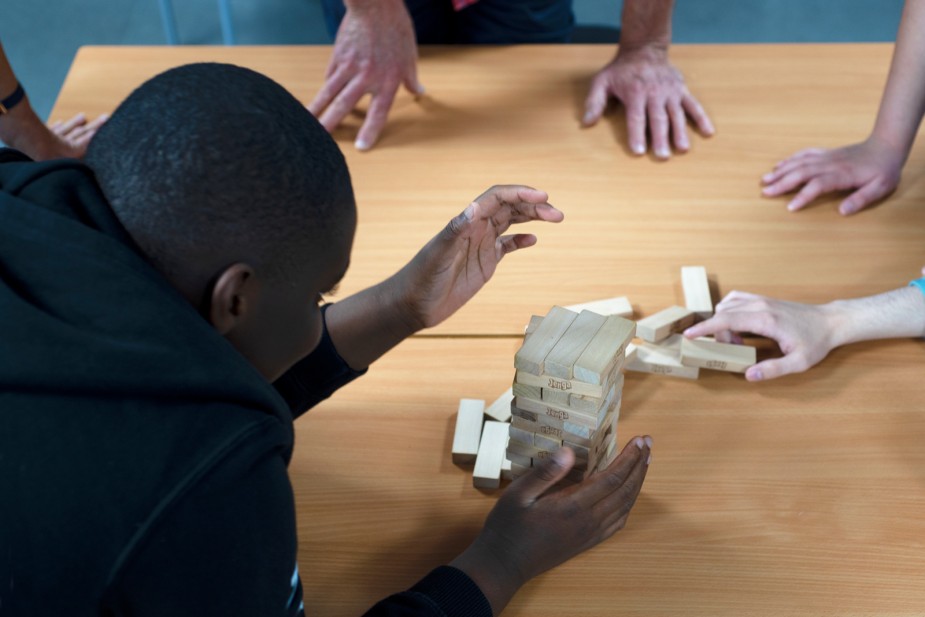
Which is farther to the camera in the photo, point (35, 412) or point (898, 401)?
point (898, 401)

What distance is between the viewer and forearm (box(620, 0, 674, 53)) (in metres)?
2.17

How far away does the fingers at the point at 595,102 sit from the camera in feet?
6.79

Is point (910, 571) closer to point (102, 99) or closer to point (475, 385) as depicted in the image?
point (475, 385)

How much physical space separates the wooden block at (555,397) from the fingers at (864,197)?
907 millimetres

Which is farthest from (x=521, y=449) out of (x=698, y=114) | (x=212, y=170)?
(x=698, y=114)

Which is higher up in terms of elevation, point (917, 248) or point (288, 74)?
point (288, 74)

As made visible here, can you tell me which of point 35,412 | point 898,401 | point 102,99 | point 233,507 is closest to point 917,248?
point 898,401

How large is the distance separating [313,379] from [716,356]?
0.62m

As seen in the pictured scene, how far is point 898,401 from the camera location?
56.1 inches

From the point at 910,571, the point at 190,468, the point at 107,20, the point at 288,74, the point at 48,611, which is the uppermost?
the point at 190,468

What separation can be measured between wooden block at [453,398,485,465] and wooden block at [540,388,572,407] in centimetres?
17

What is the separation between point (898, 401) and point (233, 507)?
1050mm

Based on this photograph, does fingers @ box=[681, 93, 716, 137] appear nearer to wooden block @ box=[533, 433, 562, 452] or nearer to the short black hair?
wooden block @ box=[533, 433, 562, 452]

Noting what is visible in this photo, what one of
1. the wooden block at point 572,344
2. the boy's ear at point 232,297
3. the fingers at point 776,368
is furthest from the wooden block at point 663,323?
the boy's ear at point 232,297
